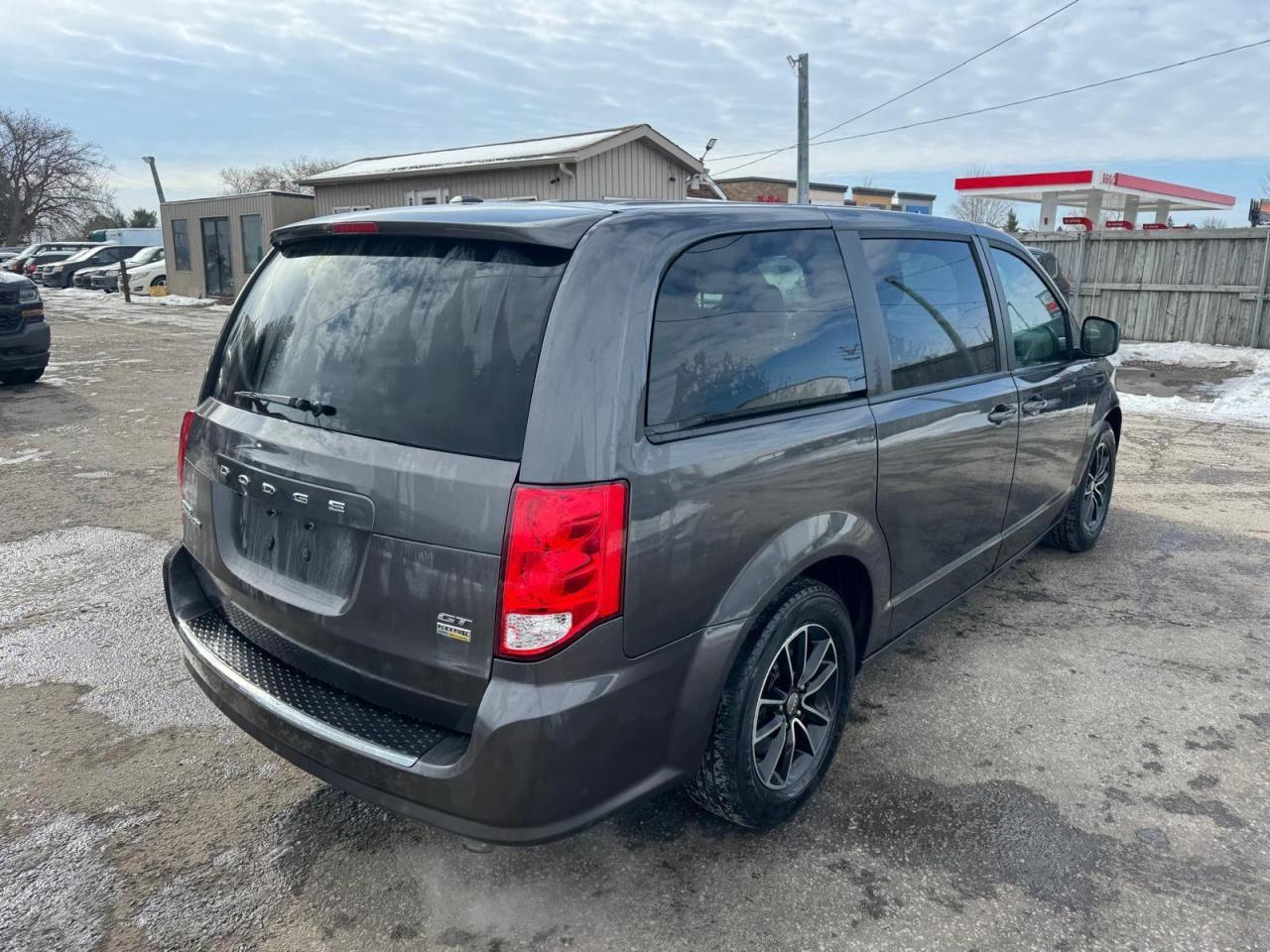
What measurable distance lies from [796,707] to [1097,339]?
289 centimetres

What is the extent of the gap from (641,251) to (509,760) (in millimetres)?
1241

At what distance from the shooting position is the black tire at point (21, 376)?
10664 millimetres

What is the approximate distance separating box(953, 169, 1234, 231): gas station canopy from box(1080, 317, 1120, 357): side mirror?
1734cm

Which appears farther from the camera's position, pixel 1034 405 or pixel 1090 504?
pixel 1090 504

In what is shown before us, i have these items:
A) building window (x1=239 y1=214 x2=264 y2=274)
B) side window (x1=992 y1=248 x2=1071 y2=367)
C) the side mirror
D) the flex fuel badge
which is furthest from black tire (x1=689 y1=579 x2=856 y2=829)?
building window (x1=239 y1=214 x2=264 y2=274)

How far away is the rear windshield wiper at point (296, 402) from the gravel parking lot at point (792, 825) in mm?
1271

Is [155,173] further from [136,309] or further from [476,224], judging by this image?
[476,224]

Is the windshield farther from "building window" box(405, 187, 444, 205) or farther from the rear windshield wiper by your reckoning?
the rear windshield wiper

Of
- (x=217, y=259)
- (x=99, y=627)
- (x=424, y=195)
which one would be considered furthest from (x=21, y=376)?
(x=217, y=259)

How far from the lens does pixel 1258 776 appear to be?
299 centimetres

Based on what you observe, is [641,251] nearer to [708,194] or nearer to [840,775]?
[840,775]

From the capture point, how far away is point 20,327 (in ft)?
32.9

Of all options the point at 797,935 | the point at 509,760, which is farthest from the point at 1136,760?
the point at 509,760

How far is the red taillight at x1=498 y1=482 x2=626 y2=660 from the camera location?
6.43 feet
